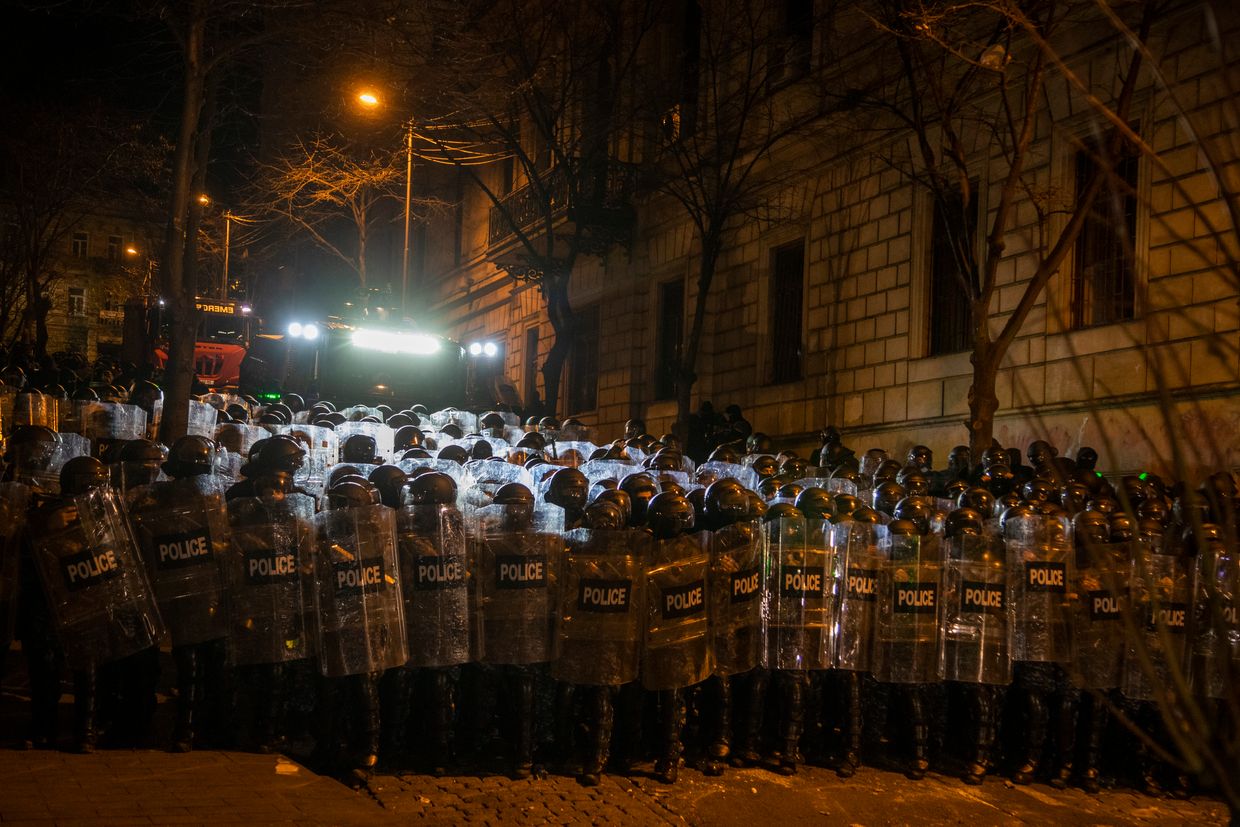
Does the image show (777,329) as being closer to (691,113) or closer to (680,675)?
(691,113)

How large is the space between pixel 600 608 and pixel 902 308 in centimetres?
1292

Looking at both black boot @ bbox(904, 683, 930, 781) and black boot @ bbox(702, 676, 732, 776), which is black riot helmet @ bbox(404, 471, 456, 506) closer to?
black boot @ bbox(702, 676, 732, 776)

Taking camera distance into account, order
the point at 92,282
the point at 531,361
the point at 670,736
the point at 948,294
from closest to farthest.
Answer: the point at 670,736, the point at 948,294, the point at 531,361, the point at 92,282

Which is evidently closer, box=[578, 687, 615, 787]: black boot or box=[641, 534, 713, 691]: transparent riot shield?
box=[578, 687, 615, 787]: black boot

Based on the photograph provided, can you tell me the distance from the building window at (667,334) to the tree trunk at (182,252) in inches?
562

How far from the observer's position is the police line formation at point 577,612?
23.1 feet

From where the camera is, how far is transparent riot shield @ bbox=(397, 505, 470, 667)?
7301mm

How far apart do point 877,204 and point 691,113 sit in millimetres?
7079

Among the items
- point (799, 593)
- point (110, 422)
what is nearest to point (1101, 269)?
point (799, 593)

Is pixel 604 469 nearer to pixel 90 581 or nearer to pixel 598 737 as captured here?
pixel 598 737

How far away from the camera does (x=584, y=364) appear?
31.6 meters

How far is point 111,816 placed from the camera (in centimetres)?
566

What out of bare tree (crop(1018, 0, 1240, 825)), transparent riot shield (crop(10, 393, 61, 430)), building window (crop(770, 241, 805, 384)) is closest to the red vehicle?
building window (crop(770, 241, 805, 384))

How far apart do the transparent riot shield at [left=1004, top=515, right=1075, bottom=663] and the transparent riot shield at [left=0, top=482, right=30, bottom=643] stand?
618 centimetres
